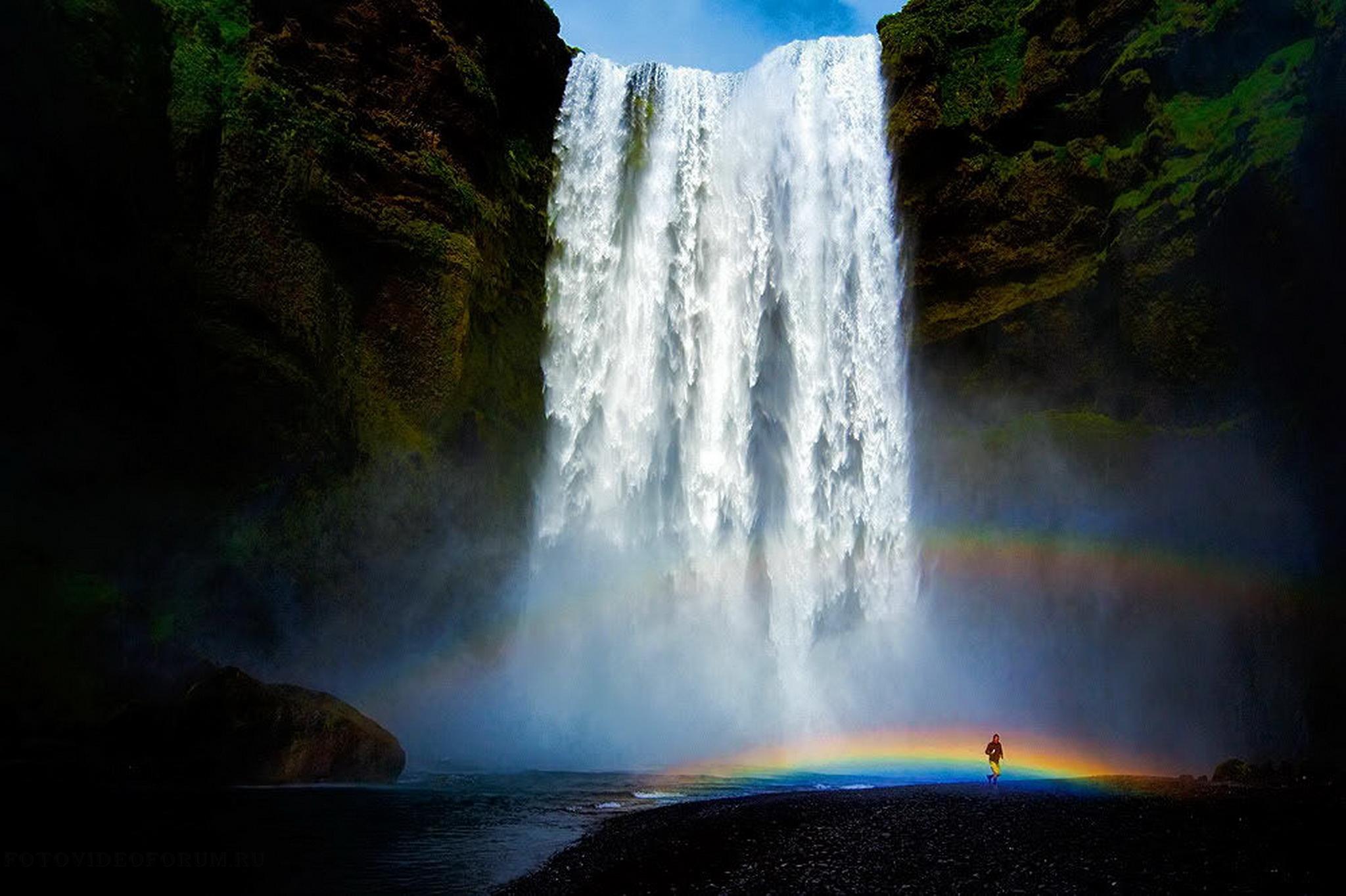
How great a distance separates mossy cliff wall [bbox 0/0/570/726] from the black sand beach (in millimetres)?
11823

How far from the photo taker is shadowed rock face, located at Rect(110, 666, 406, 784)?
14.3 metres

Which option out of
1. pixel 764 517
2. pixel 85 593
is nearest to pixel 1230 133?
pixel 764 517

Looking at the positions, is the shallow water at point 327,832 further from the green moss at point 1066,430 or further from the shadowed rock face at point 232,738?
the green moss at point 1066,430

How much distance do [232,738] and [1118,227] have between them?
77.2ft

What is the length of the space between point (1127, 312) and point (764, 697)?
559 inches

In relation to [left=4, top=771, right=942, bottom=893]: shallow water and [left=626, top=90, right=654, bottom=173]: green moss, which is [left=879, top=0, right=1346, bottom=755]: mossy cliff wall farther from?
[left=4, top=771, right=942, bottom=893]: shallow water

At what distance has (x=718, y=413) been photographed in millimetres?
26312

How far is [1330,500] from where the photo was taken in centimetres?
1812

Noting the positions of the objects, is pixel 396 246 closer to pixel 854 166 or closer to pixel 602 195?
pixel 602 195

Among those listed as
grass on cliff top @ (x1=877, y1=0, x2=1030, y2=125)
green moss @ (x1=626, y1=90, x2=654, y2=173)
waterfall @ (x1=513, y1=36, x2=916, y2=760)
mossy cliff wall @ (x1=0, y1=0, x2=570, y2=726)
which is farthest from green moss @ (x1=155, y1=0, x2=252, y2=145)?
grass on cliff top @ (x1=877, y1=0, x2=1030, y2=125)

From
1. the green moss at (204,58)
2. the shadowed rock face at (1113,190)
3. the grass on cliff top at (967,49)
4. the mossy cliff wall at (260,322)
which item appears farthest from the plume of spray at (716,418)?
the green moss at (204,58)

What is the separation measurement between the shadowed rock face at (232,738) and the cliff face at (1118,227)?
18469 millimetres

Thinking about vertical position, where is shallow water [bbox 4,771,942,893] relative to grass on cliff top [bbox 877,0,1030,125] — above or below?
below

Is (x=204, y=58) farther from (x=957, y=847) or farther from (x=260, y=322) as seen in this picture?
(x=957, y=847)
